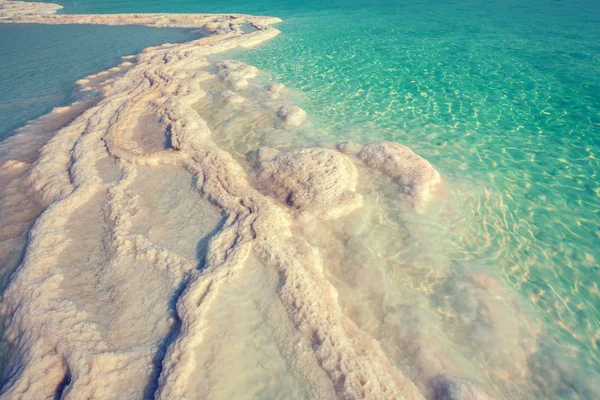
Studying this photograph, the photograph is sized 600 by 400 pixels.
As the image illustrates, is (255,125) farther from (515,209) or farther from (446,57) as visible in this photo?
(446,57)

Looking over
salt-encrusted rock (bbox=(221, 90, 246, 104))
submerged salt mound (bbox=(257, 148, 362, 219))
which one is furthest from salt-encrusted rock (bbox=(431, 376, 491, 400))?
salt-encrusted rock (bbox=(221, 90, 246, 104))

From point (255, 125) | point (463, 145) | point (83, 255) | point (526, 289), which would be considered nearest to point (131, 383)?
point (83, 255)

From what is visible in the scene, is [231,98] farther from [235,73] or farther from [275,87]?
[235,73]

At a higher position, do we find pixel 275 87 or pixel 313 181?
pixel 275 87

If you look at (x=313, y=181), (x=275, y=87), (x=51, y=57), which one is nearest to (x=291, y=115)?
(x=275, y=87)

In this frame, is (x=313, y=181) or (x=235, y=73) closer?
(x=313, y=181)

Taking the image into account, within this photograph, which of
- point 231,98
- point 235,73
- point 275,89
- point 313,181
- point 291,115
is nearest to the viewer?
point 313,181

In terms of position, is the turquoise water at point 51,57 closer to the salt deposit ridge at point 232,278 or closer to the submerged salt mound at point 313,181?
the salt deposit ridge at point 232,278
